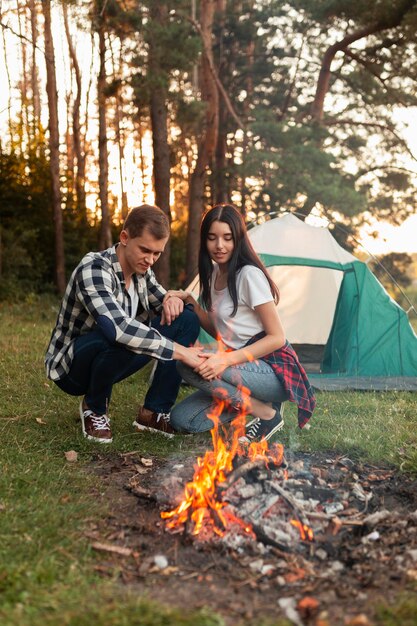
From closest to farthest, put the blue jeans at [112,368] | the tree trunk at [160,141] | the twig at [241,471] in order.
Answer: the twig at [241,471] → the blue jeans at [112,368] → the tree trunk at [160,141]

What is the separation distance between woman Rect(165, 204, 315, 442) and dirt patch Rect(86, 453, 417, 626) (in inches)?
32.9

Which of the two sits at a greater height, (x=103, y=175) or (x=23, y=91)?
(x=23, y=91)

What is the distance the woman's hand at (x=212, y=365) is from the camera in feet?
12.0

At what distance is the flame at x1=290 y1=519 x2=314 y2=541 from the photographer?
286cm

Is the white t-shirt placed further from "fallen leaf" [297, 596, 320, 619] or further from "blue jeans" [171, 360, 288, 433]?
"fallen leaf" [297, 596, 320, 619]

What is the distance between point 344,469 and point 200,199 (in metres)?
11.7

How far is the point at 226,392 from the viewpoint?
12.8 feet

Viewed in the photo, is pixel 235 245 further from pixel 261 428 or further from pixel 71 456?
pixel 71 456

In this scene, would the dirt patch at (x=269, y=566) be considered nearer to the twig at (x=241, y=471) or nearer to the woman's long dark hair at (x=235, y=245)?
the twig at (x=241, y=471)

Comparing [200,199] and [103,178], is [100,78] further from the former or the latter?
[200,199]

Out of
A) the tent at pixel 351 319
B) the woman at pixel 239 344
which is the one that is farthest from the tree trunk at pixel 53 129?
the woman at pixel 239 344

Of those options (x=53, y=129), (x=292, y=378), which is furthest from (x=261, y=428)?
(x=53, y=129)

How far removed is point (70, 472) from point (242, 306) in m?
1.35

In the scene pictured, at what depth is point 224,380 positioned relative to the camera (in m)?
3.88
